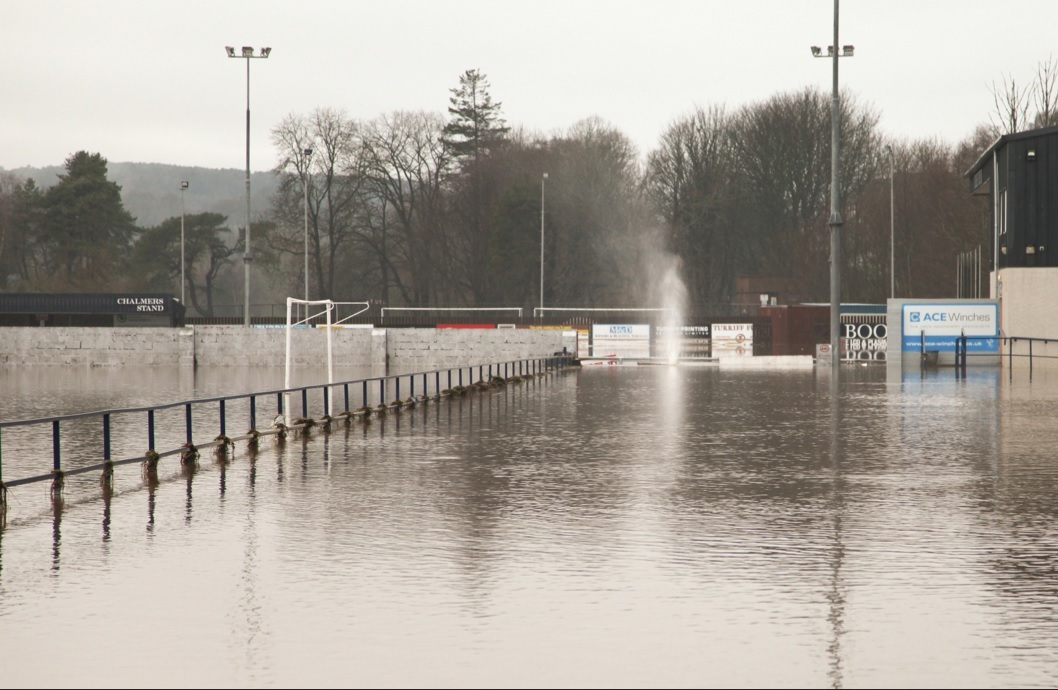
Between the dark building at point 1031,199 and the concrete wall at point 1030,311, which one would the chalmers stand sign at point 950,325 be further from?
the dark building at point 1031,199

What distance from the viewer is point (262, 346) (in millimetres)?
59781

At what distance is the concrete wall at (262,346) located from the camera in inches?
2279

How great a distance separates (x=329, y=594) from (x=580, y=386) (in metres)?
28.3

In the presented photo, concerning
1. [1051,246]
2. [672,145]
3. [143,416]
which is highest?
[672,145]

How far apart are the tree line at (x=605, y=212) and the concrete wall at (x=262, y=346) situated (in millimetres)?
17245

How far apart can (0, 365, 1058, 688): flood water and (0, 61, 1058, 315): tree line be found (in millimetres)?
54985

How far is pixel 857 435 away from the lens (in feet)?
67.5

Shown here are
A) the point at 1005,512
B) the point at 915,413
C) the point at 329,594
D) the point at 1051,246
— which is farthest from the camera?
the point at 1051,246

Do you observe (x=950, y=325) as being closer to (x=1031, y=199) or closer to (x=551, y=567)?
(x=1031, y=199)

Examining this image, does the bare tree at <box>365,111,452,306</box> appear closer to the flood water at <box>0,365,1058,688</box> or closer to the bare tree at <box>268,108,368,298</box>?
the bare tree at <box>268,108,368,298</box>

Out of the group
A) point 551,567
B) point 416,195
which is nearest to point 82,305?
point 416,195

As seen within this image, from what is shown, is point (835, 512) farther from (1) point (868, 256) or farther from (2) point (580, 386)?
(1) point (868, 256)

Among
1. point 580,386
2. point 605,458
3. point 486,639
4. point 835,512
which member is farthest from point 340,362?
point 486,639

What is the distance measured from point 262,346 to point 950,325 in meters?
32.1
